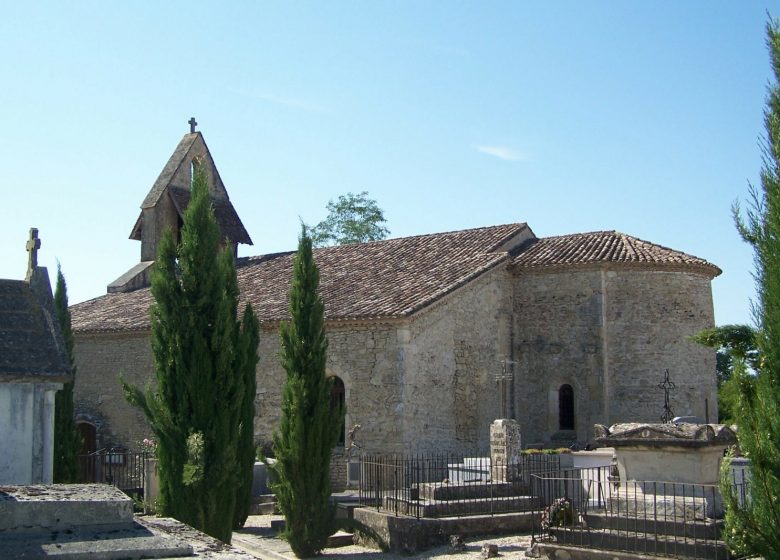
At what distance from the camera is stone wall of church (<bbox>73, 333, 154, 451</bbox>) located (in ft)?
85.6

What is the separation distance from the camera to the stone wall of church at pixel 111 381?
26.1 meters

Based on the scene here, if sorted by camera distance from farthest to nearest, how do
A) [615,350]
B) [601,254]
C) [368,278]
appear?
[368,278]
[601,254]
[615,350]

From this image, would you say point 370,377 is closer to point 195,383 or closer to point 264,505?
point 264,505

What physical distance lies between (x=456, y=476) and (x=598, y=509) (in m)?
5.38

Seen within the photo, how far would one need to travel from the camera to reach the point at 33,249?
1619cm

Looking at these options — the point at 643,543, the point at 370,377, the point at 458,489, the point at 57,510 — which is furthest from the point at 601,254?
the point at 57,510

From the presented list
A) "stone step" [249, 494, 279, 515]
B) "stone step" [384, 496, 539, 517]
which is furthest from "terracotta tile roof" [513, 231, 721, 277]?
"stone step" [249, 494, 279, 515]

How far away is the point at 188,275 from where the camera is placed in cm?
1402

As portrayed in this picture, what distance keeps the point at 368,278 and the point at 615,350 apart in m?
7.41

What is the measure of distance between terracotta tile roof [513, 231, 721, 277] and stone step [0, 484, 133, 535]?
64.7 ft

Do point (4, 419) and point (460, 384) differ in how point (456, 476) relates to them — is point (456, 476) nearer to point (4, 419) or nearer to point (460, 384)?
point (460, 384)

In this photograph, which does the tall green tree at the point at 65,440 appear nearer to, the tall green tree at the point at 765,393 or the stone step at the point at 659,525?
the stone step at the point at 659,525

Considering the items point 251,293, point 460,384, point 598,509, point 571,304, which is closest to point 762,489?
point 598,509

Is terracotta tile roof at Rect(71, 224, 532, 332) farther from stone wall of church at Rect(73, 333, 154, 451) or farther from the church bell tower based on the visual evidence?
the church bell tower
